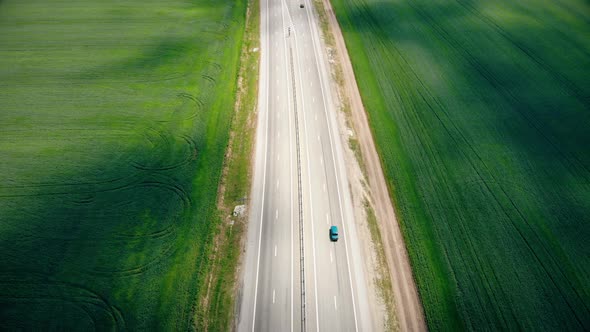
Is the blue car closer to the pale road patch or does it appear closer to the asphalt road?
the asphalt road

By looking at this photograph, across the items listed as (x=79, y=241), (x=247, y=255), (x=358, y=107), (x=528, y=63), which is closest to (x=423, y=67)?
(x=358, y=107)

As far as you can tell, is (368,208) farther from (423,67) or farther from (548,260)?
(423,67)

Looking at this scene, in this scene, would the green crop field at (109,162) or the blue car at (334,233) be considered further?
the blue car at (334,233)

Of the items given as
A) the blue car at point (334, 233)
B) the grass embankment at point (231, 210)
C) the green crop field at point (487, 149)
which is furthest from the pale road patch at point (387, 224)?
the grass embankment at point (231, 210)

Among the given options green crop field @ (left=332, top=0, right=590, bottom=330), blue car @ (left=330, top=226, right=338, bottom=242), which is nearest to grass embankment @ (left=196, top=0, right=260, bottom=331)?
blue car @ (left=330, top=226, right=338, bottom=242)

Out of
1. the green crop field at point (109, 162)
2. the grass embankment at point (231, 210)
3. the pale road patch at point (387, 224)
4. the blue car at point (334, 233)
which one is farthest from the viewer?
the blue car at point (334, 233)

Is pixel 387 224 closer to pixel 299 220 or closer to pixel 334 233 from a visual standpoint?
pixel 334 233

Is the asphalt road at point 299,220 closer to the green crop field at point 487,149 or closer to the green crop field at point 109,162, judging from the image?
the green crop field at point 109,162
